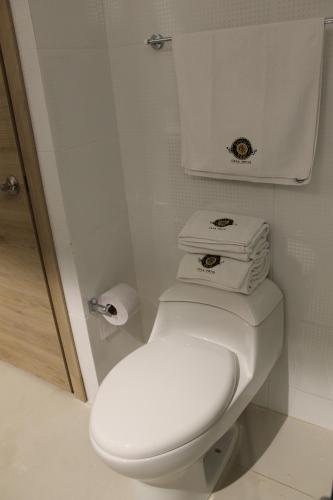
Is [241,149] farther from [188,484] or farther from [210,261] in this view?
[188,484]

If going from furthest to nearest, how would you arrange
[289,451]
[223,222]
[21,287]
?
[21,287] → [289,451] → [223,222]

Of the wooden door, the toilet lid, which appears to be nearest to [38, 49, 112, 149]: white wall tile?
the wooden door

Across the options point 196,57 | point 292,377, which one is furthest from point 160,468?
point 196,57

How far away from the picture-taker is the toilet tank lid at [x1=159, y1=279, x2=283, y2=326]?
4.31 ft

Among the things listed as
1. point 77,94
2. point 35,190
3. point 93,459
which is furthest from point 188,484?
point 77,94

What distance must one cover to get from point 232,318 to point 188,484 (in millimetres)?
500

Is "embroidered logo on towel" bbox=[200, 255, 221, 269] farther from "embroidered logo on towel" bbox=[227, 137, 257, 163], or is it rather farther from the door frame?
the door frame

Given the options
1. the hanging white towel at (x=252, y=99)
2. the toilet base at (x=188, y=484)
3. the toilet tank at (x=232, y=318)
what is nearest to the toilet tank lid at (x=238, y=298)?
the toilet tank at (x=232, y=318)

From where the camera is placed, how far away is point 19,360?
6.32 ft

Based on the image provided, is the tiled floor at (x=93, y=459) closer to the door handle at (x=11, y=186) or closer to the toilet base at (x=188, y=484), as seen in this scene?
the toilet base at (x=188, y=484)

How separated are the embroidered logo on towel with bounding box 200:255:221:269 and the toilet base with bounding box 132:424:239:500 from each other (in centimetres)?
57

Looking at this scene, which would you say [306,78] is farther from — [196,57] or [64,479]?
[64,479]

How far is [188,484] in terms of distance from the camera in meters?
1.28

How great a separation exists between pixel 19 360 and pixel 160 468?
1.07 meters
